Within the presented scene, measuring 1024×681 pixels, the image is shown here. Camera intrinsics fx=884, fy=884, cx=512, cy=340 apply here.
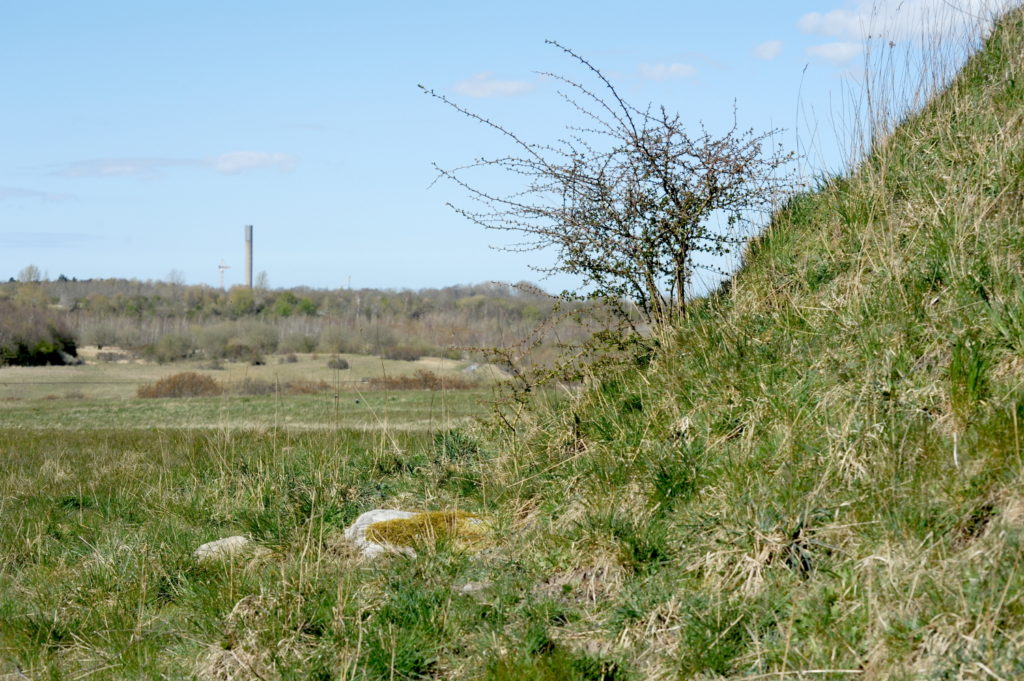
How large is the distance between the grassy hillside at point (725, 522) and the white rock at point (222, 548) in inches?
3.6

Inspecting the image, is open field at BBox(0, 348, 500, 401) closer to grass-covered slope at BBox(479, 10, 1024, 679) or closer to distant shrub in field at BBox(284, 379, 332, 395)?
distant shrub in field at BBox(284, 379, 332, 395)

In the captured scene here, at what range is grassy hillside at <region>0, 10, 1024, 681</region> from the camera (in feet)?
10.5

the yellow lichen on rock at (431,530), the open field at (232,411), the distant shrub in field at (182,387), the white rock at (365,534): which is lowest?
the distant shrub in field at (182,387)

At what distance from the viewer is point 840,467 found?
3.77 meters

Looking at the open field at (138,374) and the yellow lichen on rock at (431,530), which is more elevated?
the yellow lichen on rock at (431,530)

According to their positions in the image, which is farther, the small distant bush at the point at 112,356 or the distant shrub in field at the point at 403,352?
the small distant bush at the point at 112,356

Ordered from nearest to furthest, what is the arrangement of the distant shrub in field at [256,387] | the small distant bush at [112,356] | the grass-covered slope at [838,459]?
the grass-covered slope at [838,459]
the distant shrub in field at [256,387]
the small distant bush at [112,356]

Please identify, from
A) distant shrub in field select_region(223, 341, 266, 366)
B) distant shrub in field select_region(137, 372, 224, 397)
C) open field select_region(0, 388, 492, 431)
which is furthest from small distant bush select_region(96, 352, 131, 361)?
open field select_region(0, 388, 492, 431)

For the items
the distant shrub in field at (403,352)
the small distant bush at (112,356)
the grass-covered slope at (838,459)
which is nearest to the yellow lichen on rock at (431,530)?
the grass-covered slope at (838,459)

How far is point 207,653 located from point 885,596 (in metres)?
2.82

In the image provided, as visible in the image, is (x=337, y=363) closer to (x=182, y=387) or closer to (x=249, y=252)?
(x=182, y=387)

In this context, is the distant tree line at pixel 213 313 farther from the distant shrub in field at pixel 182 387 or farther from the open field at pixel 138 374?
the distant shrub in field at pixel 182 387

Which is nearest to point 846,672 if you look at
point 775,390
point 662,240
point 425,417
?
point 775,390

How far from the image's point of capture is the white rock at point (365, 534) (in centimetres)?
470
